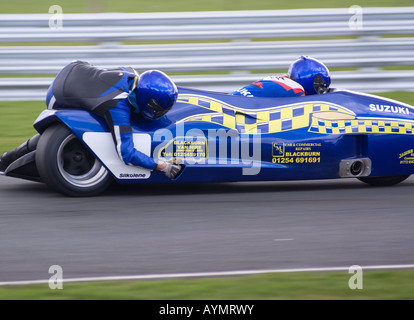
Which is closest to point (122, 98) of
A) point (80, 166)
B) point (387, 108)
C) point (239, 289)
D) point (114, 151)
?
point (114, 151)

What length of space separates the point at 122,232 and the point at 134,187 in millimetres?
1445

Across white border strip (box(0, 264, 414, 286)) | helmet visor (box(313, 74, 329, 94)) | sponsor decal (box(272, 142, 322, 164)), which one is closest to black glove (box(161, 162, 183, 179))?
sponsor decal (box(272, 142, 322, 164))

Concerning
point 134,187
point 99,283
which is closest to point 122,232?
point 99,283

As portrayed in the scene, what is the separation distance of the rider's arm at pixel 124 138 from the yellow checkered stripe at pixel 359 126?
146cm

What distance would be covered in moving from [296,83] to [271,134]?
68cm

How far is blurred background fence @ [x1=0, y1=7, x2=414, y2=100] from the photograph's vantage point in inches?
380

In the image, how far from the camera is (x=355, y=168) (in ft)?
20.7

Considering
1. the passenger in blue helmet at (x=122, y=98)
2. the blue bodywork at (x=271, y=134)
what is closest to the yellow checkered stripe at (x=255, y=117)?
the blue bodywork at (x=271, y=134)

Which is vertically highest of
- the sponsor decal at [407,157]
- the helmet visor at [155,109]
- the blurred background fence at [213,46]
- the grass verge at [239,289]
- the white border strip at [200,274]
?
the blurred background fence at [213,46]

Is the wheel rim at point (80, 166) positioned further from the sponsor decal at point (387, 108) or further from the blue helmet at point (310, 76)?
the sponsor decal at point (387, 108)

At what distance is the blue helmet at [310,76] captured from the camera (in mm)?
6527

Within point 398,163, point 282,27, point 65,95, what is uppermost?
point 282,27
